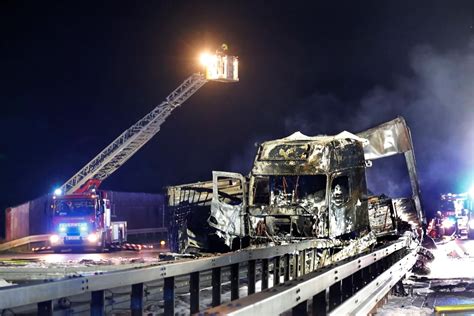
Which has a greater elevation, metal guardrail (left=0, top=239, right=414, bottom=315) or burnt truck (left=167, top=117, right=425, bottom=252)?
burnt truck (left=167, top=117, right=425, bottom=252)

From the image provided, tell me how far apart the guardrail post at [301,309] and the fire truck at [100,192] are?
22.7 metres

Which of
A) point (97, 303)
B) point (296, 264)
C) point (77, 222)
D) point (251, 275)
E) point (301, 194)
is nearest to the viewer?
point (97, 303)

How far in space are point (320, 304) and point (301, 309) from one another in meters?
0.67

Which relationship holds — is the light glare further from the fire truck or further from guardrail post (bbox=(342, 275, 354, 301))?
guardrail post (bbox=(342, 275, 354, 301))

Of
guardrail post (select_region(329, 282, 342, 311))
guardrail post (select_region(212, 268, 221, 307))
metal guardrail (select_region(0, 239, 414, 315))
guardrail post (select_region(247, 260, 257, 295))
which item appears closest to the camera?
metal guardrail (select_region(0, 239, 414, 315))

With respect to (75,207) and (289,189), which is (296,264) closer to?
(289,189)

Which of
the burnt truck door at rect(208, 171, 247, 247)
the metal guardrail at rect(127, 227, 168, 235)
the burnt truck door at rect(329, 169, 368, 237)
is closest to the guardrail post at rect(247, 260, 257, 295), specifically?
the burnt truck door at rect(329, 169, 368, 237)

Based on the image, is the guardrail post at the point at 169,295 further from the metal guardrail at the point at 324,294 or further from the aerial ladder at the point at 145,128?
the aerial ladder at the point at 145,128

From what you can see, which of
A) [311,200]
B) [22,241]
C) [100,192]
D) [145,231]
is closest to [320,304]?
[311,200]

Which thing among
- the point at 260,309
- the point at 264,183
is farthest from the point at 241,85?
the point at 260,309

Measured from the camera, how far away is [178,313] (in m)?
8.39

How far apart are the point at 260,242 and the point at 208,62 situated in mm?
20969

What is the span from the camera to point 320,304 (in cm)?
538

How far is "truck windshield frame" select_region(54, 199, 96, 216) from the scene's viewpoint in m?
26.6
